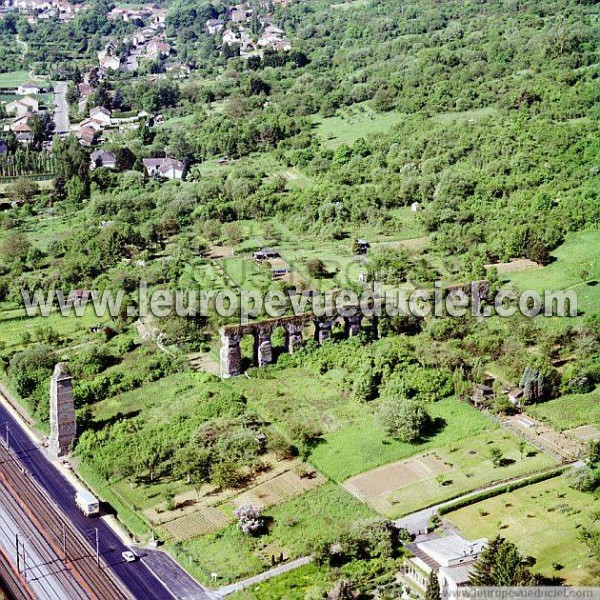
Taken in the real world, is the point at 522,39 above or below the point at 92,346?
above

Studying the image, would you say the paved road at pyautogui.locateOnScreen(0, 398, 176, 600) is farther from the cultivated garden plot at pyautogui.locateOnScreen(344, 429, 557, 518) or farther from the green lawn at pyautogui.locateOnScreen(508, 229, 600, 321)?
the green lawn at pyautogui.locateOnScreen(508, 229, 600, 321)

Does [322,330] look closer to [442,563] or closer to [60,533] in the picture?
[60,533]

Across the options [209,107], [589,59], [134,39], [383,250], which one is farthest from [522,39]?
[134,39]

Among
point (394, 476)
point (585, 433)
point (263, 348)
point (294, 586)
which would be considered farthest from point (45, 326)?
point (585, 433)

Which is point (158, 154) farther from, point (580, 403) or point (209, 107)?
point (580, 403)

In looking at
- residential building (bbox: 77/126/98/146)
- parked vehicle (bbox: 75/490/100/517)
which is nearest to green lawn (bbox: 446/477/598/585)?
parked vehicle (bbox: 75/490/100/517)

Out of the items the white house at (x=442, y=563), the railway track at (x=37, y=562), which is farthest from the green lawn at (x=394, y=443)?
the railway track at (x=37, y=562)
